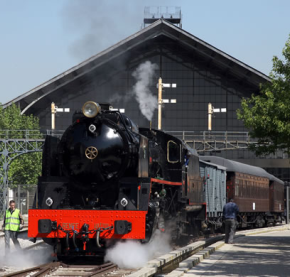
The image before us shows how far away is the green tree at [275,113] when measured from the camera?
21375 mm

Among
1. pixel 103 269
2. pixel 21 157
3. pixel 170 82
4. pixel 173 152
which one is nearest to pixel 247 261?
pixel 103 269

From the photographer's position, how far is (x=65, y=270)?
1409 cm

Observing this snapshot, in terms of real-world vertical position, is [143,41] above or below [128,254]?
above

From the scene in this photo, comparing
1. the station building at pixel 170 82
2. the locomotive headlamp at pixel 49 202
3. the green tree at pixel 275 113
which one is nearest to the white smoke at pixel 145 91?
the station building at pixel 170 82

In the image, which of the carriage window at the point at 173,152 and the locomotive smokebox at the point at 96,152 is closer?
the locomotive smokebox at the point at 96,152

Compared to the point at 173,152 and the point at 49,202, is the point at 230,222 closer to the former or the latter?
the point at 173,152

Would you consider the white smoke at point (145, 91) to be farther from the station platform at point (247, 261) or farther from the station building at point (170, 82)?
the station platform at point (247, 261)

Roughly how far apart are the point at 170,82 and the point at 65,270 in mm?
39984

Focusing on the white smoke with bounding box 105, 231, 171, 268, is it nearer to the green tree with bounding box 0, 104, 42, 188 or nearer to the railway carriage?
the railway carriage

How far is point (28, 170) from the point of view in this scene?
160 ft

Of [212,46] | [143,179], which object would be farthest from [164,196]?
[212,46]

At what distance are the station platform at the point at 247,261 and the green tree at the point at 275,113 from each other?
359 cm

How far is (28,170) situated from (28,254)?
32.2m

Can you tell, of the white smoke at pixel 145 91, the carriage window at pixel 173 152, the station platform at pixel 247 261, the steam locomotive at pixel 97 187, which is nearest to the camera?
the station platform at pixel 247 261
